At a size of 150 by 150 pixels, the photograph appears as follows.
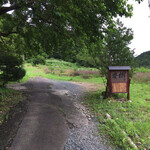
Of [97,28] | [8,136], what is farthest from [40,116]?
[97,28]

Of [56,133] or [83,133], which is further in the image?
[83,133]

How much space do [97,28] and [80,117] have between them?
3.75 metres

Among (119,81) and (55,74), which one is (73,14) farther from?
(55,74)

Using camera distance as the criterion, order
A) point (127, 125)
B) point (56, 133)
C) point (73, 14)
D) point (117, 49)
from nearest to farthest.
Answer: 1. point (56, 133)
2. point (127, 125)
3. point (73, 14)
4. point (117, 49)

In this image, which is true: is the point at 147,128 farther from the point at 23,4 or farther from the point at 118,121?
the point at 23,4

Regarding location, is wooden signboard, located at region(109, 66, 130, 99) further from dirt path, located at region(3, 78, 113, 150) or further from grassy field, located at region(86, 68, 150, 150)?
dirt path, located at region(3, 78, 113, 150)

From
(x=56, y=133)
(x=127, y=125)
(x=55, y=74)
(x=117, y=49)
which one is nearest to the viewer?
(x=56, y=133)

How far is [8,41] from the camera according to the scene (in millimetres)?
9758

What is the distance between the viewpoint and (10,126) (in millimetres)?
3879

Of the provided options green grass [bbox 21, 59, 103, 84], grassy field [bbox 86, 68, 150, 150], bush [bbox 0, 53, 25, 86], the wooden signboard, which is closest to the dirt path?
grassy field [bbox 86, 68, 150, 150]

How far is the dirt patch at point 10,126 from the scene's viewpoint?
10.3 ft

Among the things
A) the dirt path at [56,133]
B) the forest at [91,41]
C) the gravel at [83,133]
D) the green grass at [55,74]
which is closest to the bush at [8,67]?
the forest at [91,41]

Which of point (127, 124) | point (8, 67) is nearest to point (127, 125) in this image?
point (127, 124)

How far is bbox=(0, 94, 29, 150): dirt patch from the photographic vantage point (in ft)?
10.3
